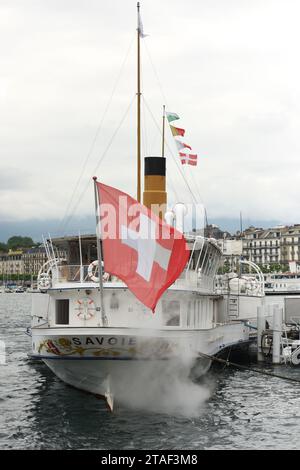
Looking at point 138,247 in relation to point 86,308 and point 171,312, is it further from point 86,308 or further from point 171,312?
point 171,312

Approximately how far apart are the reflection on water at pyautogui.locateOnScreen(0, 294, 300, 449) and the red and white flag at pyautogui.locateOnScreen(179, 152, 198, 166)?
38.1 feet

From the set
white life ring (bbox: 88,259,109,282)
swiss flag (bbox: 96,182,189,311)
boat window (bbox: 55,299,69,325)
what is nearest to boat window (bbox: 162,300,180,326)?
white life ring (bbox: 88,259,109,282)

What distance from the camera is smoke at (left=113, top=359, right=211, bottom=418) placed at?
27.9 metres

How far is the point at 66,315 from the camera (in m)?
30.0

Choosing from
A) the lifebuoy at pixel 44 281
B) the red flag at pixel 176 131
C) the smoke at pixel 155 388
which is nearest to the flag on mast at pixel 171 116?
the red flag at pixel 176 131

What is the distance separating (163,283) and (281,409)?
9.87m

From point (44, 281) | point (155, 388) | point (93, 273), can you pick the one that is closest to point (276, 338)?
point (44, 281)

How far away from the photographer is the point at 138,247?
2442cm

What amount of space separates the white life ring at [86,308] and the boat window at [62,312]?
75 cm

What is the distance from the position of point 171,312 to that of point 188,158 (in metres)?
12.6

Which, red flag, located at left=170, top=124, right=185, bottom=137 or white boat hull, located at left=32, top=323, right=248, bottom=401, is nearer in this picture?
white boat hull, located at left=32, top=323, right=248, bottom=401

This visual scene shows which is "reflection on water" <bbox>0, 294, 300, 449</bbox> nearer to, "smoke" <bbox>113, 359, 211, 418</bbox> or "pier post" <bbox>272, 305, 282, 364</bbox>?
"smoke" <bbox>113, 359, 211, 418</bbox>

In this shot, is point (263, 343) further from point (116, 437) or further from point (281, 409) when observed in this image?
point (116, 437)

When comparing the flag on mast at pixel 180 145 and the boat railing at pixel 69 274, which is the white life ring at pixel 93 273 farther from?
the flag on mast at pixel 180 145
